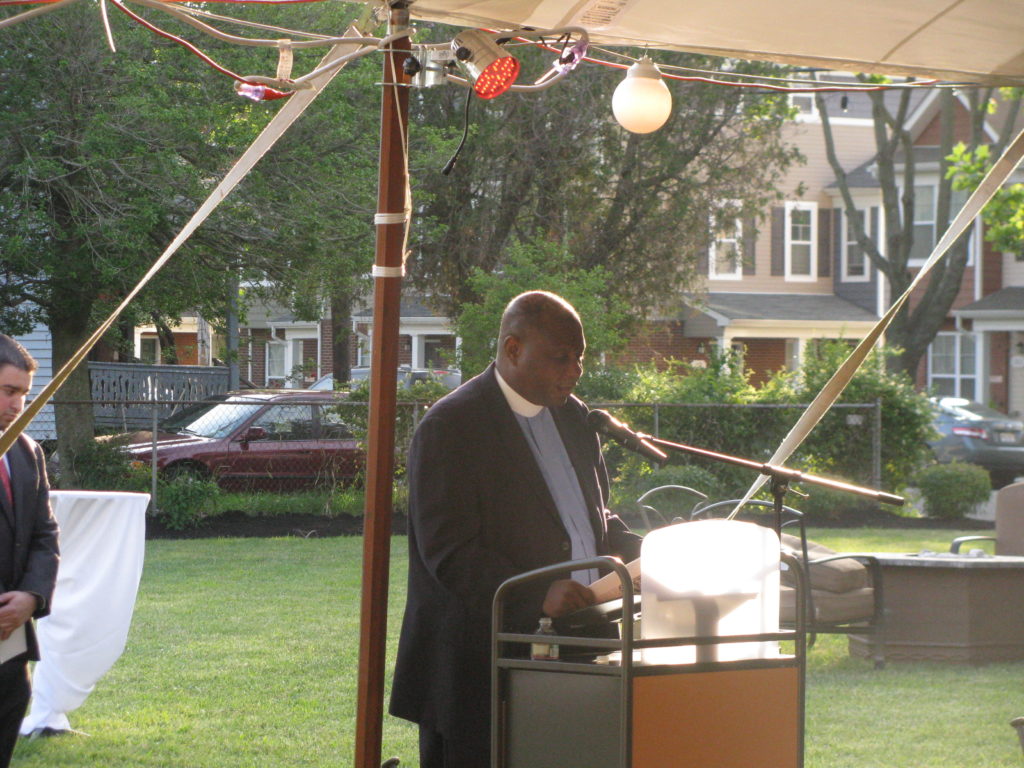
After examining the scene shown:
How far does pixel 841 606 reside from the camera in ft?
26.5

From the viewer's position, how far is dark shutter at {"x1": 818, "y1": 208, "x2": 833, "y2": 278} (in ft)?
117

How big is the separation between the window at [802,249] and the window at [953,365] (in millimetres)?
4297

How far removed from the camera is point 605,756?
302 cm

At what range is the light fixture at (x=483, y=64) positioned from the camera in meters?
4.09

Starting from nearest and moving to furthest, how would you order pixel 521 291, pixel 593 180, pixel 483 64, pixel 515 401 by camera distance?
pixel 515 401
pixel 483 64
pixel 521 291
pixel 593 180

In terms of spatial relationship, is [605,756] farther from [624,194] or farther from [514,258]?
[624,194]

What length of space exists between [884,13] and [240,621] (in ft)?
21.8

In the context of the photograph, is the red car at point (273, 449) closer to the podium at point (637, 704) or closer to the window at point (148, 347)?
the podium at point (637, 704)

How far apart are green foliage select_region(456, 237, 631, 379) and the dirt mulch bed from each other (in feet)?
8.86

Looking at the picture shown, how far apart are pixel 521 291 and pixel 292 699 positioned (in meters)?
10.8

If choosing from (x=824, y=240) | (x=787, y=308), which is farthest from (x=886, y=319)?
(x=824, y=240)

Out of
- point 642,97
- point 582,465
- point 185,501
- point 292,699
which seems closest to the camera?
point 582,465

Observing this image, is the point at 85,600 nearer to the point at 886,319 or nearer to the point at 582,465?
the point at 582,465

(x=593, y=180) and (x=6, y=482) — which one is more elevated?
(x=593, y=180)
